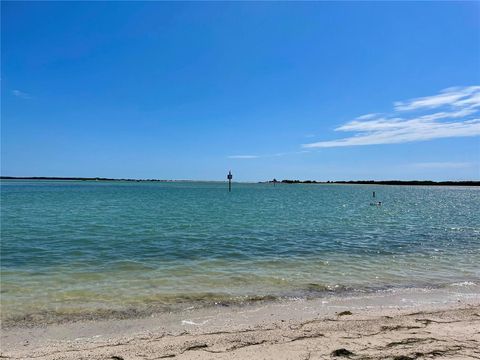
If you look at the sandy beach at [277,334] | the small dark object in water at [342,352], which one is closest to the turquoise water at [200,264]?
the sandy beach at [277,334]

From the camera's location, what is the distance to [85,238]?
18.7 meters

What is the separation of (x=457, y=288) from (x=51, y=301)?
11242 millimetres

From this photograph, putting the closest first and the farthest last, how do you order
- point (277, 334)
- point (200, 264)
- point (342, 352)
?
point (342, 352)
point (277, 334)
point (200, 264)

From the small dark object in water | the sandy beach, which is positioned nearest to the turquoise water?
the sandy beach

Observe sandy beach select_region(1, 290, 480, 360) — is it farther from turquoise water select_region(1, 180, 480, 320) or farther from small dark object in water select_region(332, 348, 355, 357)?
turquoise water select_region(1, 180, 480, 320)

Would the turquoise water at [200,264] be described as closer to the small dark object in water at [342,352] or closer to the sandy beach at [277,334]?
the sandy beach at [277,334]

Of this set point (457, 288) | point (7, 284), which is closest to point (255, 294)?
point (457, 288)

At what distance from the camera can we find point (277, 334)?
6.56 metres

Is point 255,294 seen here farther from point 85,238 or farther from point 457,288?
point 85,238

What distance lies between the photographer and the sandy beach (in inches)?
225

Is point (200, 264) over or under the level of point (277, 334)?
under

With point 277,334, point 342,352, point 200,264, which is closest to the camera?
point 342,352

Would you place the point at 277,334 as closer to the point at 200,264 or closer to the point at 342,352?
the point at 342,352

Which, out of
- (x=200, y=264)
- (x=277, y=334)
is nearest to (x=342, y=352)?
(x=277, y=334)
